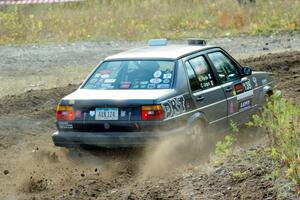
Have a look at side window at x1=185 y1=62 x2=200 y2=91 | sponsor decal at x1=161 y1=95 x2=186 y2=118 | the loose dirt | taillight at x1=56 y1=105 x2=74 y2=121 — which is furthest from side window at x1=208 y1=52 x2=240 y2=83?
taillight at x1=56 y1=105 x2=74 y2=121

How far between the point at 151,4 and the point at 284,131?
75.4 ft

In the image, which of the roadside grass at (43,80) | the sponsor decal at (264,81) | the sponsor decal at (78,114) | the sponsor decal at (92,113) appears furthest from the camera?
the roadside grass at (43,80)

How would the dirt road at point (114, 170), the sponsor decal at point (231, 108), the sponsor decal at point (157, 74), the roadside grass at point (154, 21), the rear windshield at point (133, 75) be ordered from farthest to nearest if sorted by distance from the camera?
the roadside grass at point (154, 21)
the sponsor decal at point (231, 108)
the sponsor decal at point (157, 74)
the rear windshield at point (133, 75)
the dirt road at point (114, 170)

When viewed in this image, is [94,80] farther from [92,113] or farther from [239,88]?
[239,88]

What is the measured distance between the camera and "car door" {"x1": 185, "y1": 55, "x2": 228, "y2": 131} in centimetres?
1151

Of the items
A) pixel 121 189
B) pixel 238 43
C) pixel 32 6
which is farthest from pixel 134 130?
pixel 32 6

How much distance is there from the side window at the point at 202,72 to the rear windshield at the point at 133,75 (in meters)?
0.46

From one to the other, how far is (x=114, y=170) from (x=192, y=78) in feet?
5.87

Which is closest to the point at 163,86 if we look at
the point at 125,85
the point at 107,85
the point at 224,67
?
the point at 125,85

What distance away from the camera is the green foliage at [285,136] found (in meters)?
7.76

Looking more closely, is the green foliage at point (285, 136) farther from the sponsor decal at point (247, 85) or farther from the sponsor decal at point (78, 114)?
the sponsor decal at point (247, 85)

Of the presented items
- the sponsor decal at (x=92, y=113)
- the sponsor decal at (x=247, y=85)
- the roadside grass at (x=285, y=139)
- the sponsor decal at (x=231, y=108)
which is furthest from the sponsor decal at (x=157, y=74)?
the roadside grass at (x=285, y=139)

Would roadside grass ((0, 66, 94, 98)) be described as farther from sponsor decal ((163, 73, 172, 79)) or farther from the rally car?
sponsor decal ((163, 73, 172, 79))

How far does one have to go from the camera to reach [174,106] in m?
10.9
